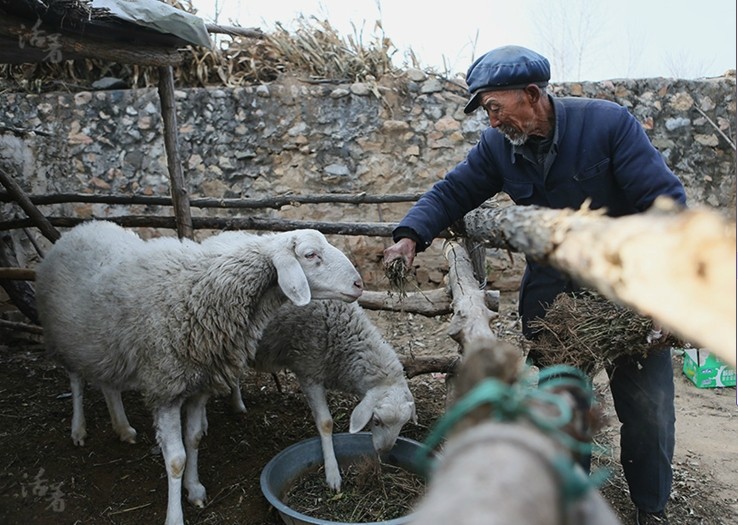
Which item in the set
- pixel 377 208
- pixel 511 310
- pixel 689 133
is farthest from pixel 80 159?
pixel 689 133

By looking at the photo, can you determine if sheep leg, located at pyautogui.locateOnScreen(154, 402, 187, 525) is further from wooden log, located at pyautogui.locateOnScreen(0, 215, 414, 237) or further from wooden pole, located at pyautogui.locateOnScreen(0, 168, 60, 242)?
wooden pole, located at pyautogui.locateOnScreen(0, 168, 60, 242)

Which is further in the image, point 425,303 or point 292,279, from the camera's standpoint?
point 425,303

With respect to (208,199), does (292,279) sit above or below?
below

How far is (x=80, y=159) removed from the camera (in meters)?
7.09

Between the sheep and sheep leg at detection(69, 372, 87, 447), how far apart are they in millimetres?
562

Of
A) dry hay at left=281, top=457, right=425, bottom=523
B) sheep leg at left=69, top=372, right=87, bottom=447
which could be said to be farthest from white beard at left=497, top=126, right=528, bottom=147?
sheep leg at left=69, top=372, right=87, bottom=447

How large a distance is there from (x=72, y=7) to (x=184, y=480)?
9.37ft

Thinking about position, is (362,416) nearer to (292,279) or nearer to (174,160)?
(292,279)

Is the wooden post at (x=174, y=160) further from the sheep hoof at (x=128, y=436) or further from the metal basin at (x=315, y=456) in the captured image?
the metal basin at (x=315, y=456)

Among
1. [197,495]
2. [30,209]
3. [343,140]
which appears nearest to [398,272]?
[197,495]

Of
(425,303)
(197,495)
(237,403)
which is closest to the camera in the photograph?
(197,495)

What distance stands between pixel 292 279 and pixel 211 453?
5.36ft

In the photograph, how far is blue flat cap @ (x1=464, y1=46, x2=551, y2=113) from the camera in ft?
9.39

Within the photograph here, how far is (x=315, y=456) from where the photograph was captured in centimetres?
397
